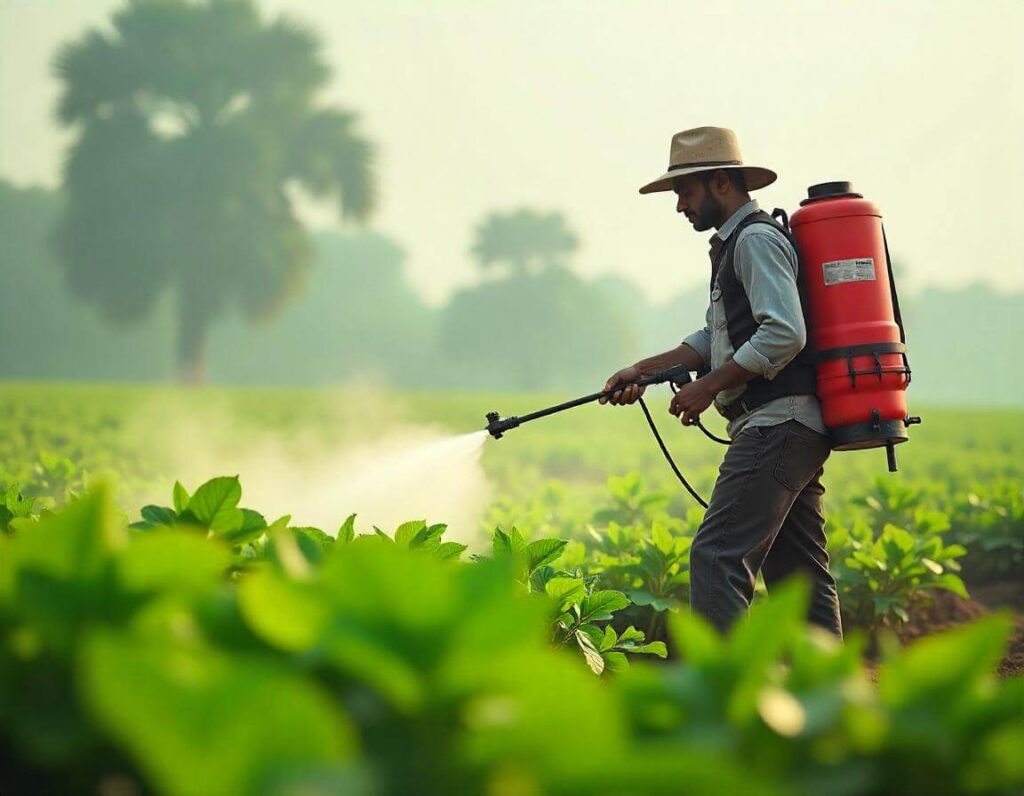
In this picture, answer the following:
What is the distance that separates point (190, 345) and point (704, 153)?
53931mm

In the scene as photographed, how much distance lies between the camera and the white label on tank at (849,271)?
178 inches

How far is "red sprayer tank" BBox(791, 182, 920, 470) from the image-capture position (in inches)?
176

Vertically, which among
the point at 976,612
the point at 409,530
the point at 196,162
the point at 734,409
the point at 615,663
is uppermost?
the point at 196,162

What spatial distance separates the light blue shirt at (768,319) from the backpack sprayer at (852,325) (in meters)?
0.10

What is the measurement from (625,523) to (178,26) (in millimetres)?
62447

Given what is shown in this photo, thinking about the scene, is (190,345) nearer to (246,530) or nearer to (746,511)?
(746,511)

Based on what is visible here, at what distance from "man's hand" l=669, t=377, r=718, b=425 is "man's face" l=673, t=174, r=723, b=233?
72cm

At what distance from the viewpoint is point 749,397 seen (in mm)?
4609

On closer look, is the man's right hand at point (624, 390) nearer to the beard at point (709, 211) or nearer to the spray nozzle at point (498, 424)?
the spray nozzle at point (498, 424)

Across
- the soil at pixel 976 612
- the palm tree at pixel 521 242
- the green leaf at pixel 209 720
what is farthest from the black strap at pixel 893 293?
the palm tree at pixel 521 242

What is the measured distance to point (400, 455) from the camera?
7387 millimetres

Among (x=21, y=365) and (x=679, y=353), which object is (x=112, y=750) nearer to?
(x=679, y=353)

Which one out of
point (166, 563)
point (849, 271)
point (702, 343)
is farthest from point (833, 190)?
point (166, 563)

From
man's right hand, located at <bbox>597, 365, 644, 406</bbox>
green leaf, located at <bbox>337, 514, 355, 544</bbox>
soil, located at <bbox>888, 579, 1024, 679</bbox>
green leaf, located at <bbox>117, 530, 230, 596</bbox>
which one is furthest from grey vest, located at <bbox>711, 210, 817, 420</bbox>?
green leaf, located at <bbox>117, 530, 230, 596</bbox>
